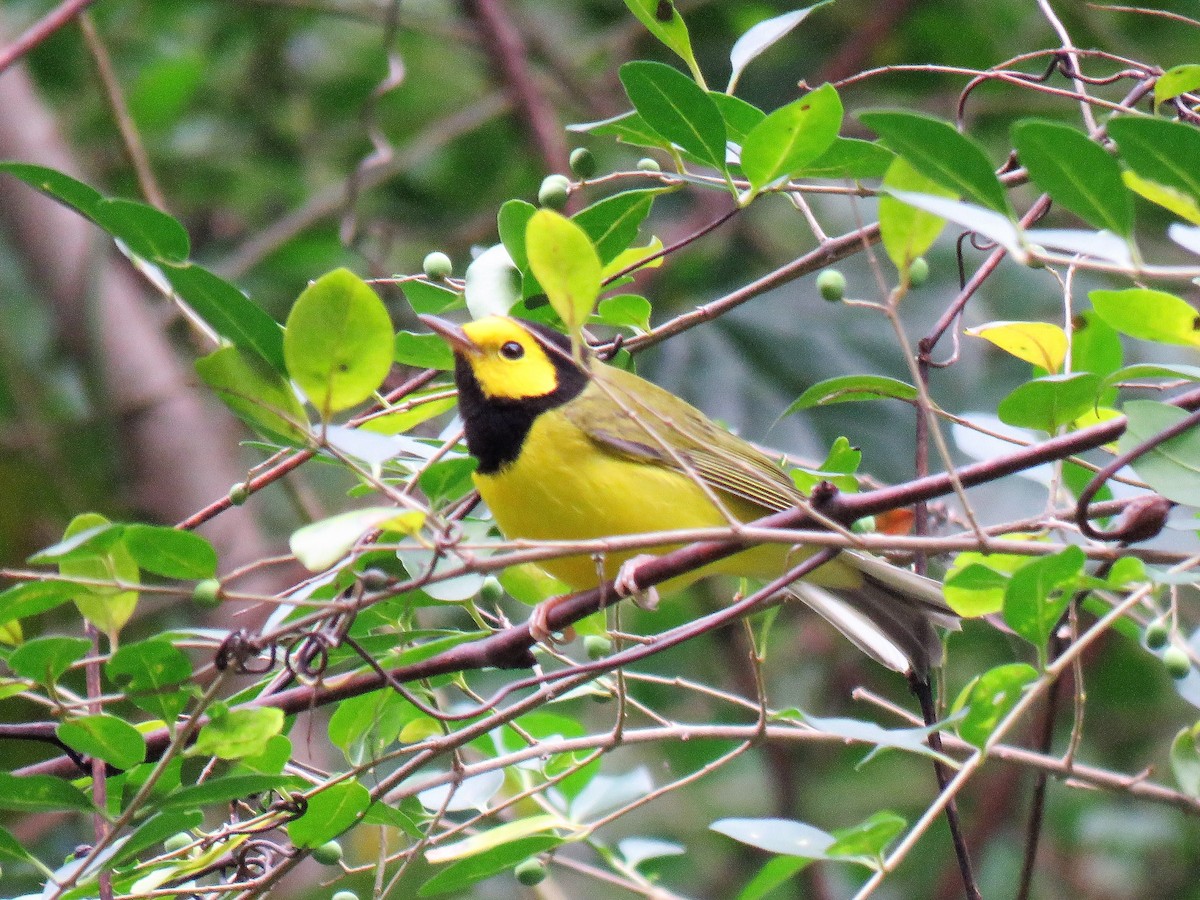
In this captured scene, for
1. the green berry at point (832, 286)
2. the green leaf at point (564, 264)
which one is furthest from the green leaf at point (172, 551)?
the green berry at point (832, 286)

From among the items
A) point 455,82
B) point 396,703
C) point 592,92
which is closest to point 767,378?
point 592,92

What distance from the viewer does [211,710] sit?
1.73 metres

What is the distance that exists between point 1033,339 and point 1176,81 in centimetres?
41

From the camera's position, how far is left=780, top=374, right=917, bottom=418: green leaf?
→ 7.02ft

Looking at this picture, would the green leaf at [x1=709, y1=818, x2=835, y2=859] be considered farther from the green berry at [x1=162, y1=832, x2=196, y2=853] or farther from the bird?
the green berry at [x1=162, y1=832, x2=196, y2=853]

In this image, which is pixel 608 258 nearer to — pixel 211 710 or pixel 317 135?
pixel 211 710

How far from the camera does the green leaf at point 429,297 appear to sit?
244cm

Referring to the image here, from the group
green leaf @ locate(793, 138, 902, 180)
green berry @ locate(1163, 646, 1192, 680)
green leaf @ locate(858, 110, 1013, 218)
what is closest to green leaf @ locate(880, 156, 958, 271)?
green leaf @ locate(858, 110, 1013, 218)

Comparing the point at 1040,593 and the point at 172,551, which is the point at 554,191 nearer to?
the point at 172,551

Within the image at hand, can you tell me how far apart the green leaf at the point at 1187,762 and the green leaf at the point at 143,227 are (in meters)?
1.47

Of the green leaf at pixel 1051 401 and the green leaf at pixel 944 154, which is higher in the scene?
the green leaf at pixel 944 154

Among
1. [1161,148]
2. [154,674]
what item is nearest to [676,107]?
[1161,148]

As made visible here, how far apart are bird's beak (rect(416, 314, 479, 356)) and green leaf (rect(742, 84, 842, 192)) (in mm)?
644

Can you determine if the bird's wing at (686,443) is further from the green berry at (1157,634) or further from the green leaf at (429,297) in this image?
the green berry at (1157,634)
